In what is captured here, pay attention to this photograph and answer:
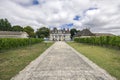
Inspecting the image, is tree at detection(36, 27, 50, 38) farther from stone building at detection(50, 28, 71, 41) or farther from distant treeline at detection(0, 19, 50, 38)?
stone building at detection(50, 28, 71, 41)

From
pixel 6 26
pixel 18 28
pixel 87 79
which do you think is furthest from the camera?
pixel 18 28

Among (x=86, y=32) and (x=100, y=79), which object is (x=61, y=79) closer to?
(x=100, y=79)

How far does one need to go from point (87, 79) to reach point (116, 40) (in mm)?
16069

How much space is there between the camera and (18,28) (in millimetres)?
85938

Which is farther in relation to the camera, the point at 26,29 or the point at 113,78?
the point at 26,29

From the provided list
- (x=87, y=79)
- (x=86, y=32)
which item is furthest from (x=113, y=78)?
(x=86, y=32)

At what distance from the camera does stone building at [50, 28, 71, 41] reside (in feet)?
281

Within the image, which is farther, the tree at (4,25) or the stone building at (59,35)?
the stone building at (59,35)

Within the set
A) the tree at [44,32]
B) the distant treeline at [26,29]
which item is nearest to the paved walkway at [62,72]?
the distant treeline at [26,29]

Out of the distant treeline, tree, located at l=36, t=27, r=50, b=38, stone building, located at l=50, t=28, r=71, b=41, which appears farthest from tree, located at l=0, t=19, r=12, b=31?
stone building, located at l=50, t=28, r=71, b=41

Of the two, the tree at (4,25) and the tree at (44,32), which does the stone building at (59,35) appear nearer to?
the tree at (44,32)

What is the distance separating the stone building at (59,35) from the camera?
8554 centimetres

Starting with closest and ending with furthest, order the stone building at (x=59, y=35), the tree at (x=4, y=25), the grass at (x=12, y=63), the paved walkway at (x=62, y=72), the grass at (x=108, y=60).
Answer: the paved walkway at (x=62, y=72) < the grass at (x=12, y=63) < the grass at (x=108, y=60) < the tree at (x=4, y=25) < the stone building at (x=59, y=35)

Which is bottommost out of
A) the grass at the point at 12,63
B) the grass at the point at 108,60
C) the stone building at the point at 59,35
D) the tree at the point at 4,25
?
the grass at the point at 108,60
